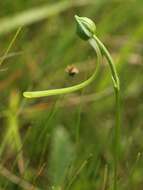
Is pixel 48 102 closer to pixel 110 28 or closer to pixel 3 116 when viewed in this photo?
pixel 3 116

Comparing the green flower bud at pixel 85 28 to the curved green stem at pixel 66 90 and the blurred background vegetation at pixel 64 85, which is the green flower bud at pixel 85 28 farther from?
the blurred background vegetation at pixel 64 85

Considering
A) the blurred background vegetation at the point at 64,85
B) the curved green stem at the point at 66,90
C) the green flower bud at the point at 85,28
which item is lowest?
the blurred background vegetation at the point at 64,85

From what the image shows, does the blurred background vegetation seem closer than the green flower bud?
No

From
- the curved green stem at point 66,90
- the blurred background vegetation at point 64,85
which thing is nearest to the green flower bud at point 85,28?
the curved green stem at point 66,90

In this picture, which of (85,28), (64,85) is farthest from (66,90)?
(64,85)

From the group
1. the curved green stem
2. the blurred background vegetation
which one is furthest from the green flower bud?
the blurred background vegetation

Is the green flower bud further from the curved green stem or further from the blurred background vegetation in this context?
the blurred background vegetation
